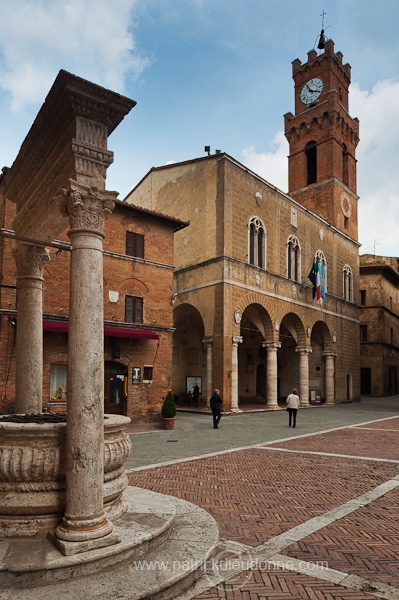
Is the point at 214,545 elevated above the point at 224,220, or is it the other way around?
the point at 224,220

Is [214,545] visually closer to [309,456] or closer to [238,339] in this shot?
[309,456]

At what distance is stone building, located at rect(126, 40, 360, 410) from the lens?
2189cm

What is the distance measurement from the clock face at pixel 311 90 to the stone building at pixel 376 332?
614 inches

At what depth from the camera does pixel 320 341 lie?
30750 millimetres

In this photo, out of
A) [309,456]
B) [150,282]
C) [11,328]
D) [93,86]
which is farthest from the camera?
[150,282]

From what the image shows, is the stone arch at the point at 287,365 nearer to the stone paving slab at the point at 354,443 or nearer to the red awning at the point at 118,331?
the stone paving slab at the point at 354,443

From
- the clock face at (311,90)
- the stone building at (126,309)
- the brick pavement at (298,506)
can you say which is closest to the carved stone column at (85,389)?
the brick pavement at (298,506)

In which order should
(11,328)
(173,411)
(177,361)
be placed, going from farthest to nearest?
1. (177,361)
2. (173,411)
3. (11,328)

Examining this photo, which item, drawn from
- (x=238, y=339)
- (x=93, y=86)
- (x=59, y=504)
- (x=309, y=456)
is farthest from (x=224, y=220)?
(x=59, y=504)

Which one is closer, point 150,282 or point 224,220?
point 150,282

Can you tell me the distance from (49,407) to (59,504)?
10.2 m

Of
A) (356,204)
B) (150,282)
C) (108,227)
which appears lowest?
(150,282)

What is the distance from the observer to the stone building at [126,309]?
14.6 m

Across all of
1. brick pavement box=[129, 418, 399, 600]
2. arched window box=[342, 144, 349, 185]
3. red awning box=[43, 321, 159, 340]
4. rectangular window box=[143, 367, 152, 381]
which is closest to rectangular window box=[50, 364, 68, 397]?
red awning box=[43, 321, 159, 340]
